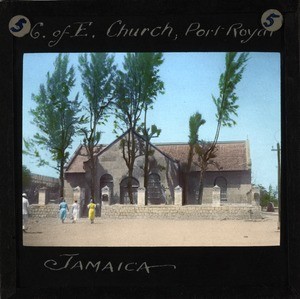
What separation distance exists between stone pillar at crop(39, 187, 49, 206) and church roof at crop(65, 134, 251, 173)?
0.72 feet

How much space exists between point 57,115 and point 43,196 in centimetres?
62

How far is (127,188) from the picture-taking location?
12.2ft

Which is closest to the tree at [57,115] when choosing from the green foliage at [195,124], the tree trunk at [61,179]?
the tree trunk at [61,179]

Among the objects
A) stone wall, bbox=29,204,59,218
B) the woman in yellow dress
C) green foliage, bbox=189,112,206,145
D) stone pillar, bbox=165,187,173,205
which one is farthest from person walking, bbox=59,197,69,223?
green foliage, bbox=189,112,206,145

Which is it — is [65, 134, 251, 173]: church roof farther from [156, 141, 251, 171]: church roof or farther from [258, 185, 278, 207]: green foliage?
[258, 185, 278, 207]: green foliage

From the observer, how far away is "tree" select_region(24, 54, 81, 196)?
11.7 ft

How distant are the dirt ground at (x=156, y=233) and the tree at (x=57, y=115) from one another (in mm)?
307

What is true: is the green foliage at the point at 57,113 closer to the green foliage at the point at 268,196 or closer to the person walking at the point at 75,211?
the person walking at the point at 75,211
